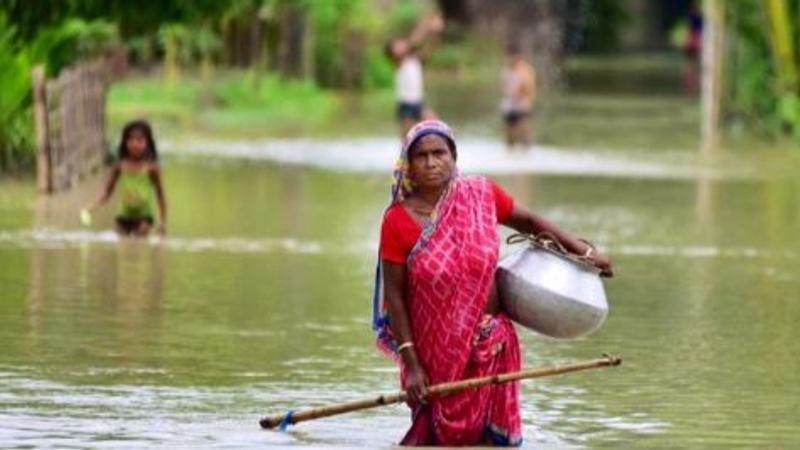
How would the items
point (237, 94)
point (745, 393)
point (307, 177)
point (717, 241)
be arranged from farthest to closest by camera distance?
point (237, 94) → point (307, 177) → point (717, 241) → point (745, 393)

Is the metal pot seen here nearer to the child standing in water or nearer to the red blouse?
the red blouse

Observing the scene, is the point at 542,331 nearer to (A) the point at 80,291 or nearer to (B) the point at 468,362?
(B) the point at 468,362

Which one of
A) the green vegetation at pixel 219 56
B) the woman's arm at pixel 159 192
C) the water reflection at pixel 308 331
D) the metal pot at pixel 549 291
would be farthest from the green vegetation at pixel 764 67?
the metal pot at pixel 549 291

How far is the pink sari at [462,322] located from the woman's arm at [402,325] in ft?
0.16

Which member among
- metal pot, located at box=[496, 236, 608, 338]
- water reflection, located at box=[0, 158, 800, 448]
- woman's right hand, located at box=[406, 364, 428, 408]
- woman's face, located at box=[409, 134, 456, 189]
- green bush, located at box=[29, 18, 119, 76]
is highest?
green bush, located at box=[29, 18, 119, 76]

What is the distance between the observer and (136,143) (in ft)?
59.2

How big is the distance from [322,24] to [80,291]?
29.1 metres

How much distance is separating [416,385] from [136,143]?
9.21 m

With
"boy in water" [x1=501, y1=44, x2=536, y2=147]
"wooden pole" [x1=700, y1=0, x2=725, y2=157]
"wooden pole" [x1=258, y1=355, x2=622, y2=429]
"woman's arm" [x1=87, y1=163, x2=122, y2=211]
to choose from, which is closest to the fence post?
"woman's arm" [x1=87, y1=163, x2=122, y2=211]

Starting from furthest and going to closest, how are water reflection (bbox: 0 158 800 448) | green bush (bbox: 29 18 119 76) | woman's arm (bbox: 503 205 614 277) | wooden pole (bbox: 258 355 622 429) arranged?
green bush (bbox: 29 18 119 76)
water reflection (bbox: 0 158 800 448)
woman's arm (bbox: 503 205 614 277)
wooden pole (bbox: 258 355 622 429)

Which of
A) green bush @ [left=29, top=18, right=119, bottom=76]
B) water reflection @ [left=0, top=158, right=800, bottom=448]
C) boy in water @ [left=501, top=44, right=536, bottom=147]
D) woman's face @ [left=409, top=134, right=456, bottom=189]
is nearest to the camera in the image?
woman's face @ [left=409, top=134, right=456, bottom=189]

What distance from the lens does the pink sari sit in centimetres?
916

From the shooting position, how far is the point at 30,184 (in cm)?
Result: 2255

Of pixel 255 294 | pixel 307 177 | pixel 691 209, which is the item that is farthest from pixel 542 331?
pixel 307 177
